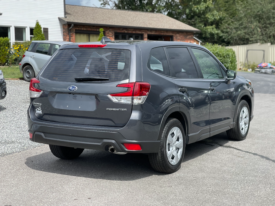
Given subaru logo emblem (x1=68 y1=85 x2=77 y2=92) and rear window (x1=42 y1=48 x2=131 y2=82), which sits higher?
rear window (x1=42 y1=48 x2=131 y2=82)

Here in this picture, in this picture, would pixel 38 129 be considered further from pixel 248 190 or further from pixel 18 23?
pixel 18 23

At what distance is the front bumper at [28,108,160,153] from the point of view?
464cm

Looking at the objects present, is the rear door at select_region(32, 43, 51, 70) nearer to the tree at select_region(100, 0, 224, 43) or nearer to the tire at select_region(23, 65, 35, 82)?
the tire at select_region(23, 65, 35, 82)

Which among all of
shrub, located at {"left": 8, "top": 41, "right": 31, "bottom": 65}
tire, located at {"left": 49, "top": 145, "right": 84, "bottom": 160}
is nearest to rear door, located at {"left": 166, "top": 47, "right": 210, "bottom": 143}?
tire, located at {"left": 49, "top": 145, "right": 84, "bottom": 160}

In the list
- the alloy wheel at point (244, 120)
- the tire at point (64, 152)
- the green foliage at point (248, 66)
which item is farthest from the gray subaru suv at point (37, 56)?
the green foliage at point (248, 66)

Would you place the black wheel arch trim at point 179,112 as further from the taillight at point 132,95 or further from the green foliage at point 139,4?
the green foliage at point 139,4

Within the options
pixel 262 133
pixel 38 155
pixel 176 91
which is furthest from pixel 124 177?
pixel 262 133

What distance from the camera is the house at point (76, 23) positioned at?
2745 centimetres

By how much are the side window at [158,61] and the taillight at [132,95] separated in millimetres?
458

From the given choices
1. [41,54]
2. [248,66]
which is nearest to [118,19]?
[248,66]

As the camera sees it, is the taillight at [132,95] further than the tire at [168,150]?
No

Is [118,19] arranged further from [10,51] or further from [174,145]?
[174,145]

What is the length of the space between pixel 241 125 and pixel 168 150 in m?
2.70

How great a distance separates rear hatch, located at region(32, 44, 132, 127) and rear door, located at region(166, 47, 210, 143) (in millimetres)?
952
